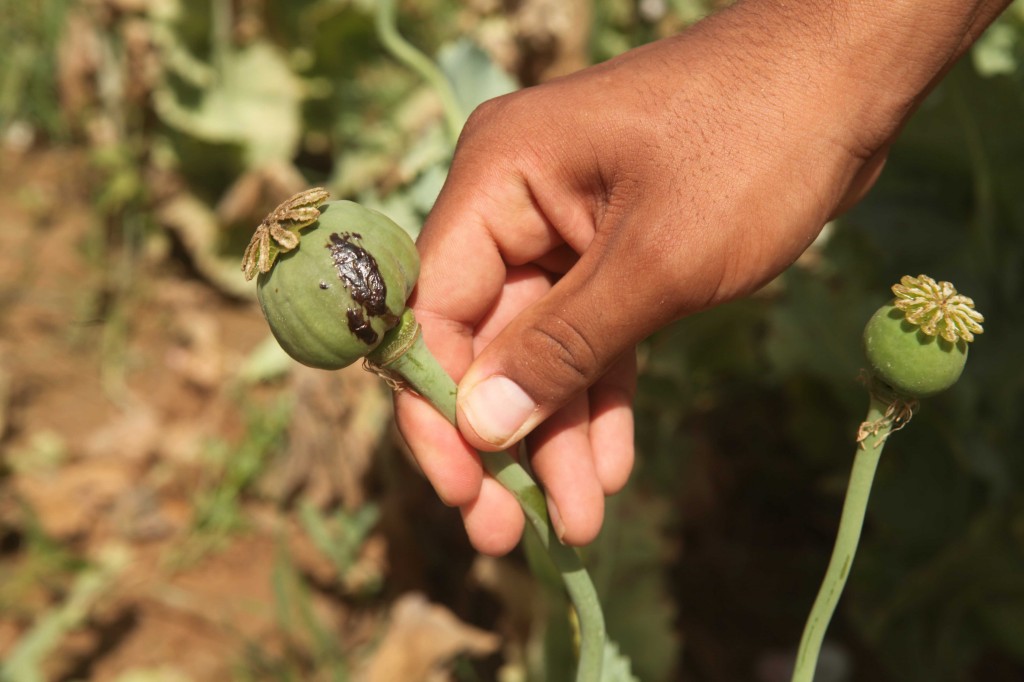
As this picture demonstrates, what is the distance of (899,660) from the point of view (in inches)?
85.4

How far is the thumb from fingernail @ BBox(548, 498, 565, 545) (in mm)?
104

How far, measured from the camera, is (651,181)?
1226 millimetres

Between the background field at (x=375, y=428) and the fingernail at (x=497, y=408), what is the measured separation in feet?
2.30

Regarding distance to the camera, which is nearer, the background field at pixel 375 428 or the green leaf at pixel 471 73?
the green leaf at pixel 471 73

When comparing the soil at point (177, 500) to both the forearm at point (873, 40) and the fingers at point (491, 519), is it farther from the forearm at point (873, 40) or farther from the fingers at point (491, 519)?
the forearm at point (873, 40)

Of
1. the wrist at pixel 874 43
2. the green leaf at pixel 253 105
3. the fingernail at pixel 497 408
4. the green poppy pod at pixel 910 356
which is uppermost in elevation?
the wrist at pixel 874 43

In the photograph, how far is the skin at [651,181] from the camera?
1.21 metres

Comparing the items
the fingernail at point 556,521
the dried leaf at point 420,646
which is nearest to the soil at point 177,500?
the dried leaf at point 420,646

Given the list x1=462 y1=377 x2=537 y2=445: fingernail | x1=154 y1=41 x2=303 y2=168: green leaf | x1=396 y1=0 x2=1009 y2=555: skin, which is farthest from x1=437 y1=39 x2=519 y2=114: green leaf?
x1=154 y1=41 x2=303 y2=168: green leaf

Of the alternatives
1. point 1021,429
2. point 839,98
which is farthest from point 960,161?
point 839,98

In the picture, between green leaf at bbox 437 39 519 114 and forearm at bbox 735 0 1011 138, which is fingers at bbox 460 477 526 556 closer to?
forearm at bbox 735 0 1011 138

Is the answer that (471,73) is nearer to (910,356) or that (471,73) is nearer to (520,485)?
(520,485)

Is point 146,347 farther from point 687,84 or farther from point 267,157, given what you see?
point 687,84

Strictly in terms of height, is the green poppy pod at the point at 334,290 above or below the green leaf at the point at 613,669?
above
